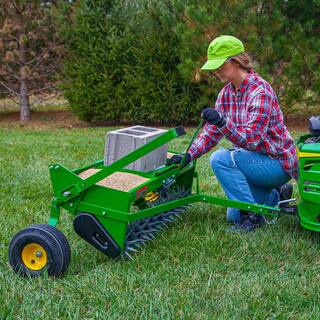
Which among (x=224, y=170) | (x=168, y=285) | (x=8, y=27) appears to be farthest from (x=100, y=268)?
(x=8, y=27)

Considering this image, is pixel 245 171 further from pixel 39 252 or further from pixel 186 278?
pixel 39 252

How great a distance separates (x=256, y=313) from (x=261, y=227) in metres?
1.30

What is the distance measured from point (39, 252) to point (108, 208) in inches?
17.7

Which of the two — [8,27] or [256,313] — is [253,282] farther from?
[8,27]

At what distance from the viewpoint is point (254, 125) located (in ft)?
11.2

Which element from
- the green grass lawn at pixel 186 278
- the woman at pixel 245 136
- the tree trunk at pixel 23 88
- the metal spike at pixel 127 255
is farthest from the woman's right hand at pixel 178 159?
the tree trunk at pixel 23 88

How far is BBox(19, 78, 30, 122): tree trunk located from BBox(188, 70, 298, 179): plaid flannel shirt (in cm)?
771

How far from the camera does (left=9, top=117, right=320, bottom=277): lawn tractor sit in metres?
3.03

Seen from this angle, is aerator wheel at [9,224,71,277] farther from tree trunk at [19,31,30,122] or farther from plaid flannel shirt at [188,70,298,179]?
tree trunk at [19,31,30,122]

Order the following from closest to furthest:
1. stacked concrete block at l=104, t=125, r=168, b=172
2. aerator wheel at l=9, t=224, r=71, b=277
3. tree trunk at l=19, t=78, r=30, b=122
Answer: aerator wheel at l=9, t=224, r=71, b=277
stacked concrete block at l=104, t=125, r=168, b=172
tree trunk at l=19, t=78, r=30, b=122

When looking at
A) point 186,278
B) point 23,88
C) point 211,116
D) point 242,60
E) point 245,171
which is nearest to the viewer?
point 186,278

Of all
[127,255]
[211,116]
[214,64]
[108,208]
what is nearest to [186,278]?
[127,255]

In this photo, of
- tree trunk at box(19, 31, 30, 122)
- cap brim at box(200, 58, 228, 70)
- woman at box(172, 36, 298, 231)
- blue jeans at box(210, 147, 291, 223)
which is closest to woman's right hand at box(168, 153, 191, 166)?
→ woman at box(172, 36, 298, 231)

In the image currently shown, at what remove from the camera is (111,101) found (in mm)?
10148
